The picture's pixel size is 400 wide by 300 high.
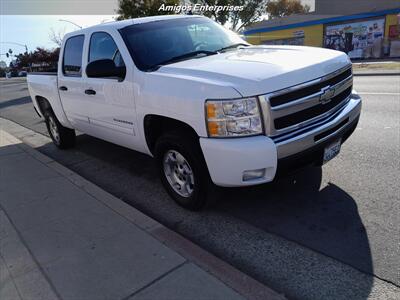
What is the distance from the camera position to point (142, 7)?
23.8 metres

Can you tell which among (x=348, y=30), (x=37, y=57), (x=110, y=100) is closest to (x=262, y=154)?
(x=110, y=100)

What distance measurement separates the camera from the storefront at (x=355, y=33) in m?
27.9

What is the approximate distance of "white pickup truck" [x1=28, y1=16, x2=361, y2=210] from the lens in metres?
3.05

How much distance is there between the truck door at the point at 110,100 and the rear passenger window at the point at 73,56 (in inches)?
14.4

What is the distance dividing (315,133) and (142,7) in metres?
22.9

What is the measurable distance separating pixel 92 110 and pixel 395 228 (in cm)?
384

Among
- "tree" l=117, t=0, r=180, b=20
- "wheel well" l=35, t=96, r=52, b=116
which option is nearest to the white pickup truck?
"wheel well" l=35, t=96, r=52, b=116

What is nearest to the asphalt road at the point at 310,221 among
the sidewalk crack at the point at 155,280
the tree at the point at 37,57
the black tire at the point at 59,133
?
the sidewalk crack at the point at 155,280

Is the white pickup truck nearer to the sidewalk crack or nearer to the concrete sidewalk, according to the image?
the concrete sidewalk

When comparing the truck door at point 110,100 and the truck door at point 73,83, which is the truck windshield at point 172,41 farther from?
the truck door at point 73,83

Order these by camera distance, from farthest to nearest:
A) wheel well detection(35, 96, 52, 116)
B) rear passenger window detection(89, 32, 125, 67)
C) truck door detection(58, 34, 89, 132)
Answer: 1. wheel well detection(35, 96, 52, 116)
2. truck door detection(58, 34, 89, 132)
3. rear passenger window detection(89, 32, 125, 67)

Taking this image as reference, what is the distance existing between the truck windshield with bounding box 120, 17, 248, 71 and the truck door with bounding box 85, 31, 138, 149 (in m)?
0.21

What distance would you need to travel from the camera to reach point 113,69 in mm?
4016

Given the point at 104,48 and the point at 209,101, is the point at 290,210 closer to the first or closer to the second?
the point at 209,101
